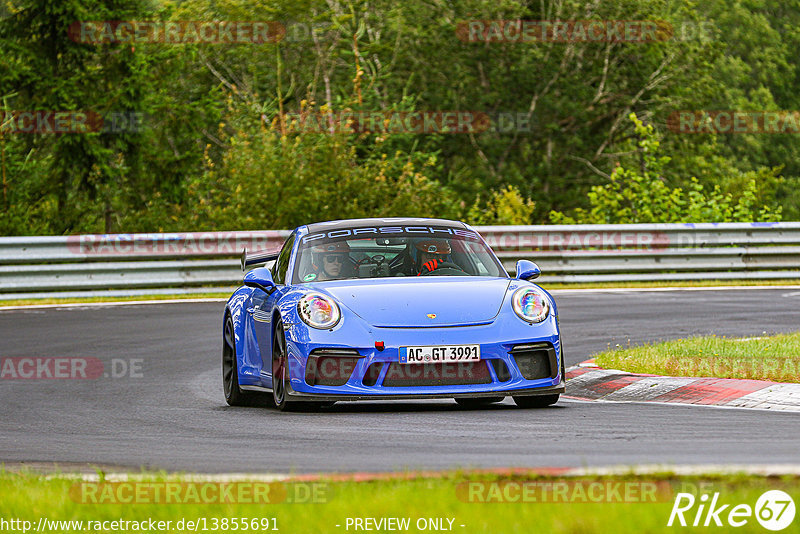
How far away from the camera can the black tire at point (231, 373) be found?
420 inches

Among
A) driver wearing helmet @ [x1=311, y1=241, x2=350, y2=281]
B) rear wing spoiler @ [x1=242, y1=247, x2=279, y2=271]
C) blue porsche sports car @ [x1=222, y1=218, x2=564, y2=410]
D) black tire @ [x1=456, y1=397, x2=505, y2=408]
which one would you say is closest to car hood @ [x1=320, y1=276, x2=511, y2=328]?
blue porsche sports car @ [x1=222, y1=218, x2=564, y2=410]

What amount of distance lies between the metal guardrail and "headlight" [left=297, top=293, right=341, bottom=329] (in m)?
12.1

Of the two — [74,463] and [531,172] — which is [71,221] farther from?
[74,463]

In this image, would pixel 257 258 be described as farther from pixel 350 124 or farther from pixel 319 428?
pixel 350 124

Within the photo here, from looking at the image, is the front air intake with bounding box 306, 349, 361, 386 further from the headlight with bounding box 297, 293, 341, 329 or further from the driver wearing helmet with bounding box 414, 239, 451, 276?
the driver wearing helmet with bounding box 414, 239, 451, 276

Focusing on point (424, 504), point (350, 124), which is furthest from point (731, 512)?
point (350, 124)

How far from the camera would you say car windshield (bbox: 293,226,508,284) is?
10.2m

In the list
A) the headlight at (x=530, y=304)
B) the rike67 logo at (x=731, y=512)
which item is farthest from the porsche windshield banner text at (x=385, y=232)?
the rike67 logo at (x=731, y=512)

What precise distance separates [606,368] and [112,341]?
617 centimetres

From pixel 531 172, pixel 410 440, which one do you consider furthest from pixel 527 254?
pixel 531 172

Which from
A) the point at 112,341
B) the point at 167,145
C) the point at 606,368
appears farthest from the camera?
the point at 167,145

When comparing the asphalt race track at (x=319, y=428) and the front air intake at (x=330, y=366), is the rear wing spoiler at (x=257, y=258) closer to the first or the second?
the asphalt race track at (x=319, y=428)

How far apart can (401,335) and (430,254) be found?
1441 mm

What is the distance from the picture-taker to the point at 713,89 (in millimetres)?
40344
